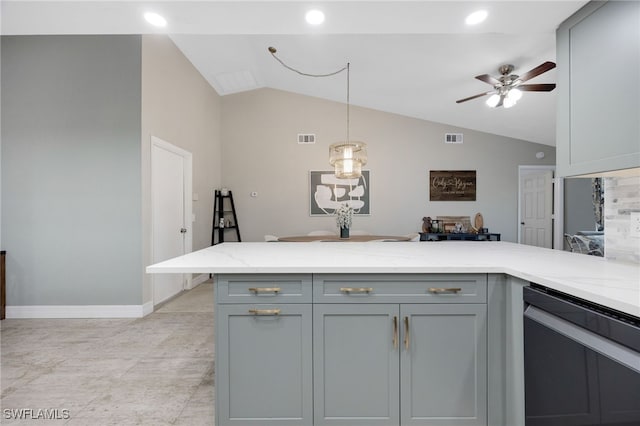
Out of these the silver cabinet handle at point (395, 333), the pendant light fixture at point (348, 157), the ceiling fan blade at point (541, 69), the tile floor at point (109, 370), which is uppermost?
the ceiling fan blade at point (541, 69)

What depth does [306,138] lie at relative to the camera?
18.9 ft

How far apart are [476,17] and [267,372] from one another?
2.23 meters

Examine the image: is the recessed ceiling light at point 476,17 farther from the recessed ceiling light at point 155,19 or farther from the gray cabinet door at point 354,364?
the recessed ceiling light at point 155,19

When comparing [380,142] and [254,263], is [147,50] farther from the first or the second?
[380,142]

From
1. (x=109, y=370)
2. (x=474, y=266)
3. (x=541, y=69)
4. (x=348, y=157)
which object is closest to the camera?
(x=474, y=266)

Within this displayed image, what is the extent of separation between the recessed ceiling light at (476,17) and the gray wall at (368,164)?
13.4ft

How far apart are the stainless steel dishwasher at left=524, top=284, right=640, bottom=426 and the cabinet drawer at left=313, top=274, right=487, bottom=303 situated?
0.22m

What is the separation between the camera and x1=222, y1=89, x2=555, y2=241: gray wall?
5.76 metres

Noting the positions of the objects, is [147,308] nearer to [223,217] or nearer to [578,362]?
[223,217]

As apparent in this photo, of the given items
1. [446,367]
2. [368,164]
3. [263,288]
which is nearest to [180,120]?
[368,164]

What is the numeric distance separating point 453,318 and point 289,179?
Answer: 4.66 metres

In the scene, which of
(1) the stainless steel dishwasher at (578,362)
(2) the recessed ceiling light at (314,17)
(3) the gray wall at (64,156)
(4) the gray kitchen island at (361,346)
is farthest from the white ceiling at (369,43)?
(1) the stainless steel dishwasher at (578,362)

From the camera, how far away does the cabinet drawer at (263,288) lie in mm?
1456

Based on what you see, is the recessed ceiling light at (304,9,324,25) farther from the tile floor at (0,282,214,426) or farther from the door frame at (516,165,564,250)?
the door frame at (516,165,564,250)
